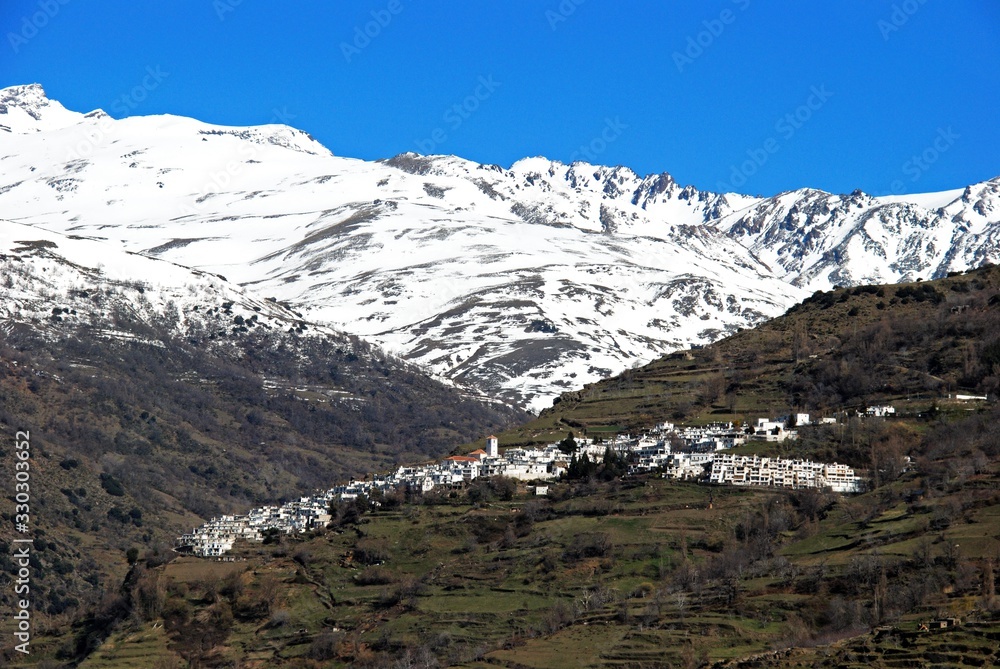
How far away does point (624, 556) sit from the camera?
93.2 m

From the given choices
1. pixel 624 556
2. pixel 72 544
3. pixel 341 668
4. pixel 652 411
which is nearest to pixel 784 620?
pixel 624 556

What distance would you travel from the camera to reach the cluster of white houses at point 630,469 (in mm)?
105250

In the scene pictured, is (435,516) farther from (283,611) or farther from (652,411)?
(652,411)

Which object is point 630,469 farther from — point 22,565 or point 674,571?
point 22,565

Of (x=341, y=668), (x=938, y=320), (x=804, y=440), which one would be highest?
(x=938, y=320)

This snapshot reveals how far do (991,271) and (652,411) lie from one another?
45.2 meters

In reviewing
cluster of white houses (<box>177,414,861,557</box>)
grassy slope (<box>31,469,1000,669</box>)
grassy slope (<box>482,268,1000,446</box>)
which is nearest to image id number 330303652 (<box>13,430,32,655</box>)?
grassy slope (<box>31,469,1000,669</box>)

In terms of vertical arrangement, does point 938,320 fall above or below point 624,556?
above

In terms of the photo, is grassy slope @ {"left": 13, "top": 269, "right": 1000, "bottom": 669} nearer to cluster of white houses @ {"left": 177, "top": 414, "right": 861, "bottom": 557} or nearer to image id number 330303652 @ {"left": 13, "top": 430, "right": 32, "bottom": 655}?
cluster of white houses @ {"left": 177, "top": 414, "right": 861, "bottom": 557}

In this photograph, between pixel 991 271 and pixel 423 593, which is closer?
pixel 423 593
